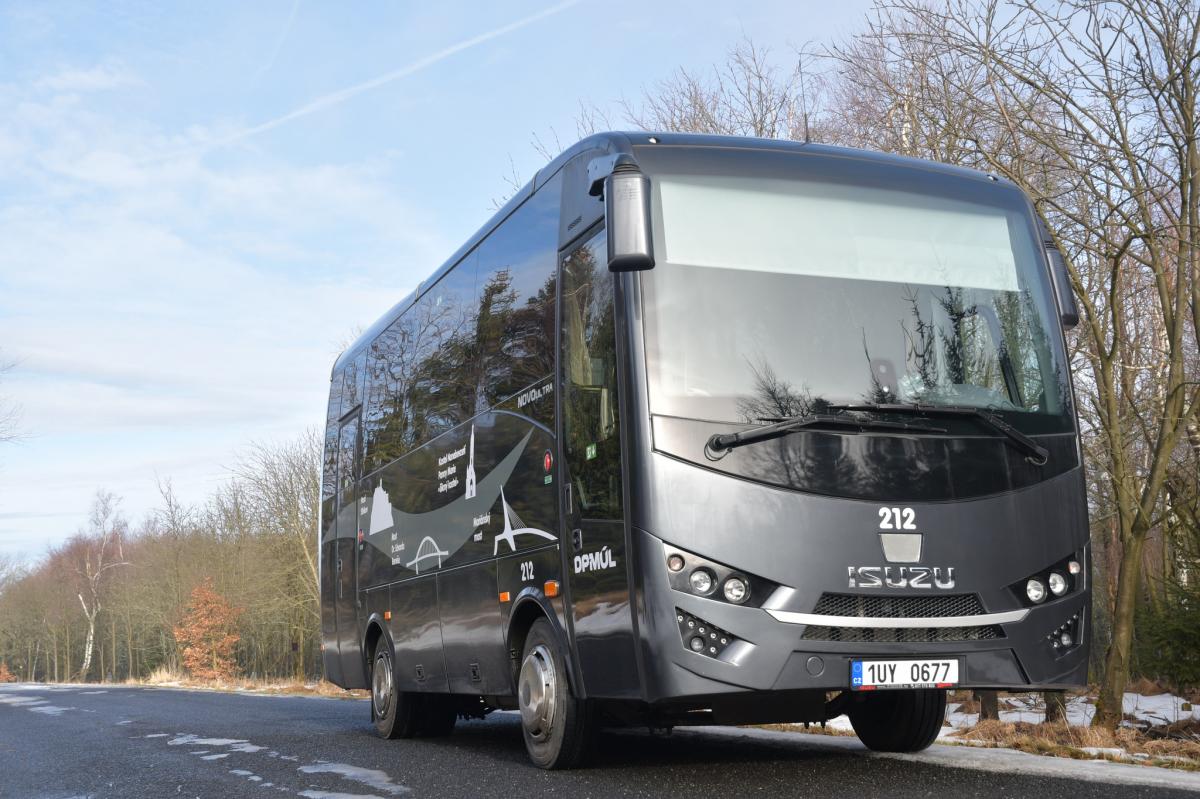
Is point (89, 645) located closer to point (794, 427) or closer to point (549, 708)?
point (549, 708)

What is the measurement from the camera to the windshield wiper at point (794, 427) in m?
6.33

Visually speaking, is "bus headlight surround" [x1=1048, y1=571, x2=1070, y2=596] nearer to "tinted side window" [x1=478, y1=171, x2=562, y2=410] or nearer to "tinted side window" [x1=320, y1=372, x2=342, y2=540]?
"tinted side window" [x1=478, y1=171, x2=562, y2=410]

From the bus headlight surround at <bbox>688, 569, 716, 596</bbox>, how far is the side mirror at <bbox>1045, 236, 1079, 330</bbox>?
2.71 m

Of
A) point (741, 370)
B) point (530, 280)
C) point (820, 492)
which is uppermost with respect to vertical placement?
point (530, 280)

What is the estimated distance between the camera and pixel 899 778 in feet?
21.6

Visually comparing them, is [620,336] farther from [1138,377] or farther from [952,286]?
[1138,377]

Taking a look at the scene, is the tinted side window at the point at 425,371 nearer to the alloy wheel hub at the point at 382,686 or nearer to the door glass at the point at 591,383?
the alloy wheel hub at the point at 382,686

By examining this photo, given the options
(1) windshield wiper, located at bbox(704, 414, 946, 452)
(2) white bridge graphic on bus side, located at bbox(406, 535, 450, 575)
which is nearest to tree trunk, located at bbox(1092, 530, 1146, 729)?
(2) white bridge graphic on bus side, located at bbox(406, 535, 450, 575)

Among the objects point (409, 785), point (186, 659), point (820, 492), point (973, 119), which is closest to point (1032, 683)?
point (820, 492)

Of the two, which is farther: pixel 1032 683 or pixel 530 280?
pixel 530 280

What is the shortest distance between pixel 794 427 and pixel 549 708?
8.20ft

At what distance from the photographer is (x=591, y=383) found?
7043mm

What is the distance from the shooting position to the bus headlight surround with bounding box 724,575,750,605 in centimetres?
618

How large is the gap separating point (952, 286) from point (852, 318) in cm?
71
